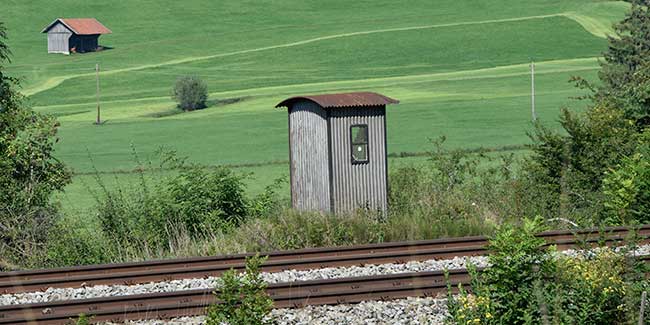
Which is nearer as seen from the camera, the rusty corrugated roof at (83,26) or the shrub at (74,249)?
Answer: the shrub at (74,249)

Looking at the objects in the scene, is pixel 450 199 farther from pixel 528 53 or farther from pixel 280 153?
pixel 528 53

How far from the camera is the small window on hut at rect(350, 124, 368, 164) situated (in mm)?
21156

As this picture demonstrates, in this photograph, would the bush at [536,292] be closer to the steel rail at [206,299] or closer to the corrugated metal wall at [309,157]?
the steel rail at [206,299]

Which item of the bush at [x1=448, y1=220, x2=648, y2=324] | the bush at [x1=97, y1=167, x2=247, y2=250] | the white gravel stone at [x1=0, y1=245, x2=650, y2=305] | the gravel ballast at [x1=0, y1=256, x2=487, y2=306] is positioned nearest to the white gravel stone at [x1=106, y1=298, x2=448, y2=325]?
the bush at [x1=448, y1=220, x2=648, y2=324]

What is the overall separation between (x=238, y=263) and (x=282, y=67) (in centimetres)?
7572

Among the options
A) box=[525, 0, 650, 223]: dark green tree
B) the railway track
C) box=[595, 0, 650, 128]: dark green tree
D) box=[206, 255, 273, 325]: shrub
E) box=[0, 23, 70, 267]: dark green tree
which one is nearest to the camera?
box=[206, 255, 273, 325]: shrub

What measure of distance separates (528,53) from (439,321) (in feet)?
264

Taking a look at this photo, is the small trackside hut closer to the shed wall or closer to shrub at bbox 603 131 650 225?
shrub at bbox 603 131 650 225

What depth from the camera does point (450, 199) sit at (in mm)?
21109

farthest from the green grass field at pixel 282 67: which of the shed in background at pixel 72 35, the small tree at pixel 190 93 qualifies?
the shed in background at pixel 72 35

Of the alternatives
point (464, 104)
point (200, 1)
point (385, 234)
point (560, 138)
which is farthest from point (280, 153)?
point (200, 1)

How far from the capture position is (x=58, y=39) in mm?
103250

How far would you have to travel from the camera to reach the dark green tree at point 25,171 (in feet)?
67.1

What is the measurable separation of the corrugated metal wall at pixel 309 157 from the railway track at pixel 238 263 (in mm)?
4991
